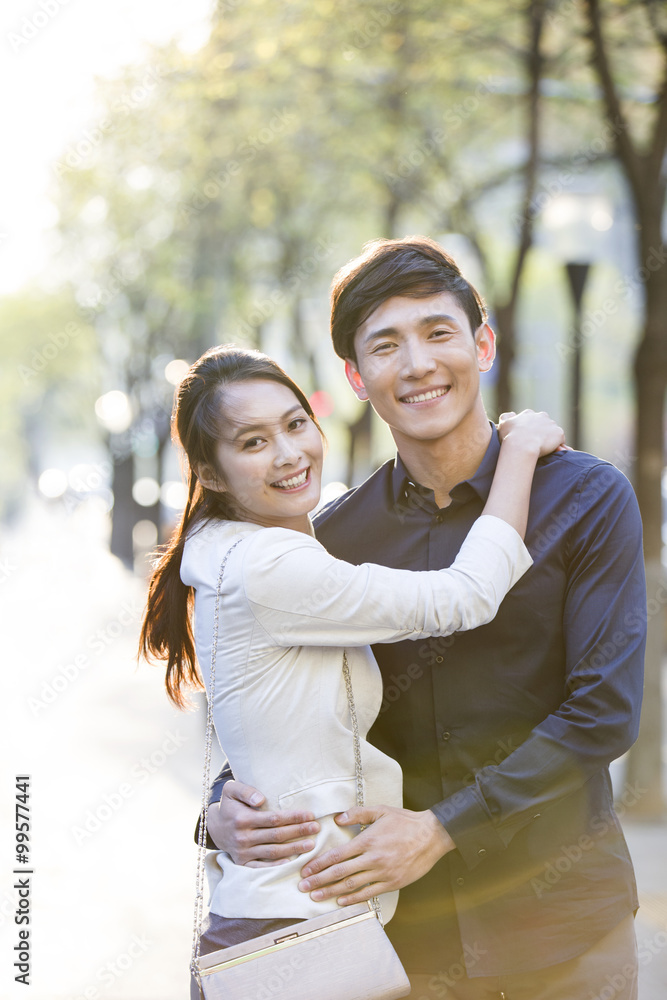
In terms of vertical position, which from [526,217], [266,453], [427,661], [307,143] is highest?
[307,143]

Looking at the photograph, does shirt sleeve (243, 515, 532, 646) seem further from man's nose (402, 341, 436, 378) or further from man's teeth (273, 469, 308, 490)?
man's nose (402, 341, 436, 378)

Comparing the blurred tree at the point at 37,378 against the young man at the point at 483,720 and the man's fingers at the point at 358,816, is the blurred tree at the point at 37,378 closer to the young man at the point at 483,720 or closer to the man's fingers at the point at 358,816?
the young man at the point at 483,720

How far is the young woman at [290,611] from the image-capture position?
2.29 meters

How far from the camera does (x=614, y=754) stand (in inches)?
91.7

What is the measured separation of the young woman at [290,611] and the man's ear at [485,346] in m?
0.35

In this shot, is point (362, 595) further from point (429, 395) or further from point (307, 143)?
→ point (307, 143)

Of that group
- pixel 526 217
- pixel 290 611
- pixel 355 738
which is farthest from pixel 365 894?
pixel 526 217

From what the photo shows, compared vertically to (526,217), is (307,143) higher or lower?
higher

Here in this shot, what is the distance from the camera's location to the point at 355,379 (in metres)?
2.95

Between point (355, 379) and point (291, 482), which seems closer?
point (291, 482)

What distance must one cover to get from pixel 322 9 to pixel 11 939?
29.2ft

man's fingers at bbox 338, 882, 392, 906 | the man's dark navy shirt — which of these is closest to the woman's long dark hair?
the man's dark navy shirt

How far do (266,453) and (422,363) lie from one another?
467mm

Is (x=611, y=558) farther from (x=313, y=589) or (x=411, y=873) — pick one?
(x=411, y=873)
